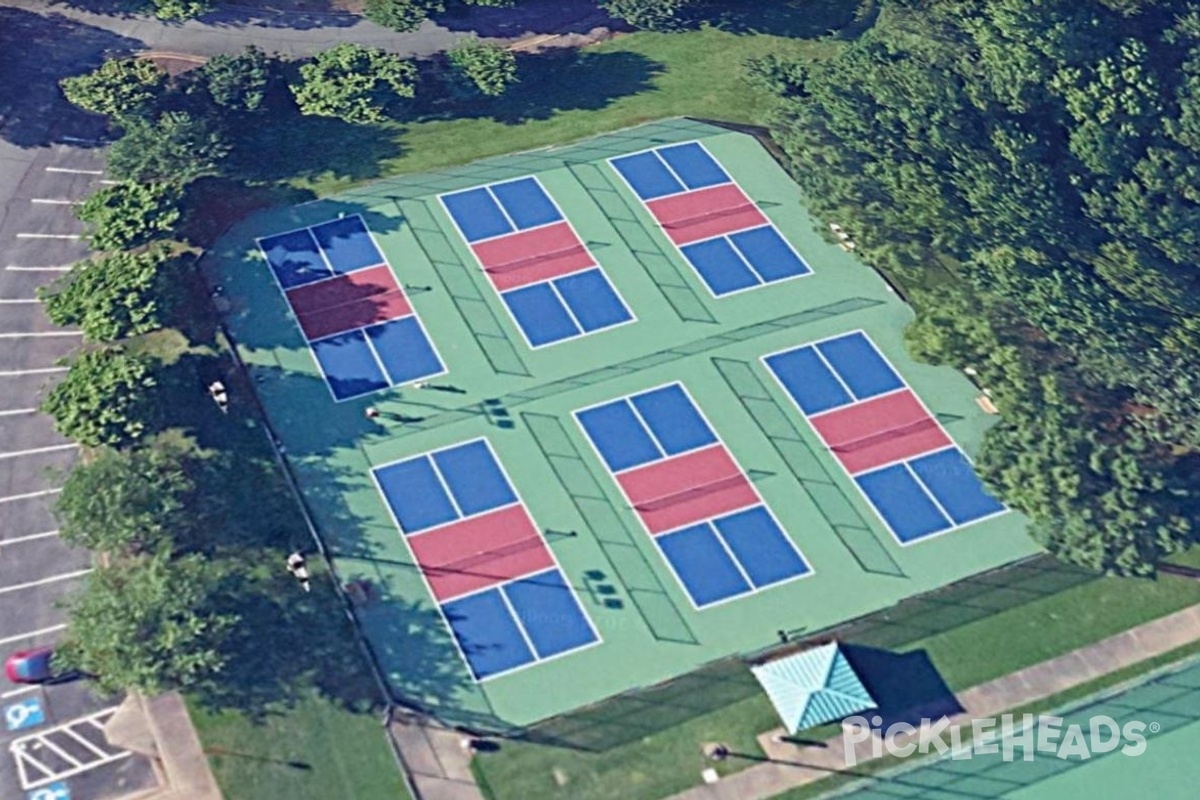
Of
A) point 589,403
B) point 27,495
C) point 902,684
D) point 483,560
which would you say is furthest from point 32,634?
point 902,684

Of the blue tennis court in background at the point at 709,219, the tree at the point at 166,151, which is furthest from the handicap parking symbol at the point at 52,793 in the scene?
the blue tennis court in background at the point at 709,219

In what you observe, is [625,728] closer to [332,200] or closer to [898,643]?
[898,643]

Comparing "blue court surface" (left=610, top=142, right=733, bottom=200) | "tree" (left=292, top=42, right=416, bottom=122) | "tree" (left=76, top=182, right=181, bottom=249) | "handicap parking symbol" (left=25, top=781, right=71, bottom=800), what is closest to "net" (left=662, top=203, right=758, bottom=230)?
"blue court surface" (left=610, top=142, right=733, bottom=200)

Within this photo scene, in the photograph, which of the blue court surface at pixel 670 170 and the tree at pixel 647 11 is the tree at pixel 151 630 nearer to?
the blue court surface at pixel 670 170

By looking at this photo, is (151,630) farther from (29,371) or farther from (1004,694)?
(1004,694)

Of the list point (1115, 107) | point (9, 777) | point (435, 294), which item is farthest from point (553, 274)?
point (9, 777)

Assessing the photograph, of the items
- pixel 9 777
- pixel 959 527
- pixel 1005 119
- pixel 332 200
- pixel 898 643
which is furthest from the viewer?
pixel 332 200

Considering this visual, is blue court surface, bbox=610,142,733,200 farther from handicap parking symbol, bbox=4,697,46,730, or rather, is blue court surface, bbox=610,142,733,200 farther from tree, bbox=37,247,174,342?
handicap parking symbol, bbox=4,697,46,730
